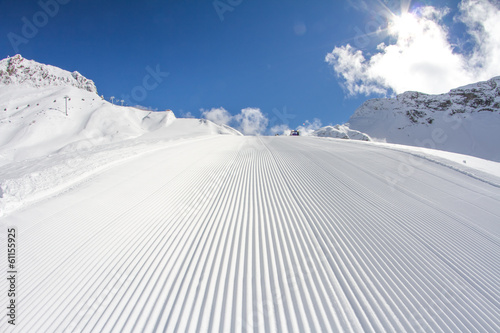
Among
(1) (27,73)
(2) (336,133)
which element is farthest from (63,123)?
(2) (336,133)

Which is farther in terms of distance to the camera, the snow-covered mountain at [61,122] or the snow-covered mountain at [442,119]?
the snow-covered mountain at [442,119]

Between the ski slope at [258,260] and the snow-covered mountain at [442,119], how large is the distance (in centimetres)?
8089

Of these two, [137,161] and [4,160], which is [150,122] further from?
[137,161]

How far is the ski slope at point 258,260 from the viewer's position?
2271mm

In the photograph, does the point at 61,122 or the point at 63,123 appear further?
the point at 63,123

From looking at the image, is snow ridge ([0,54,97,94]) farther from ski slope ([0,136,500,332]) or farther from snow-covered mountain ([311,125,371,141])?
ski slope ([0,136,500,332])

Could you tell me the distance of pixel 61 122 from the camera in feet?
126

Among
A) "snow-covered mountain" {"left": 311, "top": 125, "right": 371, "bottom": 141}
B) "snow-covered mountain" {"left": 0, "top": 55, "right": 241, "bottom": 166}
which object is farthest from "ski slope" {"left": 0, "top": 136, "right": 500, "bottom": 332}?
"snow-covered mountain" {"left": 311, "top": 125, "right": 371, "bottom": 141}

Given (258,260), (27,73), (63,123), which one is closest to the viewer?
(258,260)

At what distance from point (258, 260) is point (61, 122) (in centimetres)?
4912

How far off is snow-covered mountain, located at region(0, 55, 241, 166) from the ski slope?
22.4 m

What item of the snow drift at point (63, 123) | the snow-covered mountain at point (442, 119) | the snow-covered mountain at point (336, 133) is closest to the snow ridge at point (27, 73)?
the snow drift at point (63, 123)

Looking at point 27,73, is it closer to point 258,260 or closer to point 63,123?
point 63,123

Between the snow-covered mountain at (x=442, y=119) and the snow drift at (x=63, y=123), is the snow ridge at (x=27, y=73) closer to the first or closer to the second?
the snow drift at (x=63, y=123)
